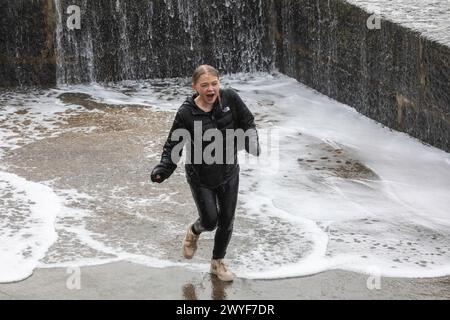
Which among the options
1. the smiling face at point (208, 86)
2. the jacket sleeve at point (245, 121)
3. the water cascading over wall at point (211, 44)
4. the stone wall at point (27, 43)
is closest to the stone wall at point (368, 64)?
the water cascading over wall at point (211, 44)

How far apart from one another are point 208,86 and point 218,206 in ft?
2.61

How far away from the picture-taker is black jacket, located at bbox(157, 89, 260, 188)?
6.10 m

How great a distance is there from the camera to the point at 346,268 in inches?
265

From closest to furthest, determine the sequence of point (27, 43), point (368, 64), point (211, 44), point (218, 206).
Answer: point (218, 206) → point (368, 64) → point (27, 43) → point (211, 44)

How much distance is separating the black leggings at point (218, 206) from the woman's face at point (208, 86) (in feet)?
1.82

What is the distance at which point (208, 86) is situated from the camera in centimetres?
598

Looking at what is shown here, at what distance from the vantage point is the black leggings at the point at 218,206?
6191mm

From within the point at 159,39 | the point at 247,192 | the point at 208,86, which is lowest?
the point at 247,192

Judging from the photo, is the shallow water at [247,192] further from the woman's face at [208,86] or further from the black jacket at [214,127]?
the woman's face at [208,86]

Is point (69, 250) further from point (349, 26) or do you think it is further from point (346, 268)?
point (349, 26)

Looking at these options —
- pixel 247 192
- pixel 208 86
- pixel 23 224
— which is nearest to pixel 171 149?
pixel 208 86

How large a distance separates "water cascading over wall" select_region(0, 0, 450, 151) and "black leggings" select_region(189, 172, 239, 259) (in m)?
4.15

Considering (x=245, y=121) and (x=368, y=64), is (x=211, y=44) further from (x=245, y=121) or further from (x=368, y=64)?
(x=245, y=121)

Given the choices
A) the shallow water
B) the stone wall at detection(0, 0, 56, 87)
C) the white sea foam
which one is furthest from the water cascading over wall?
the white sea foam
